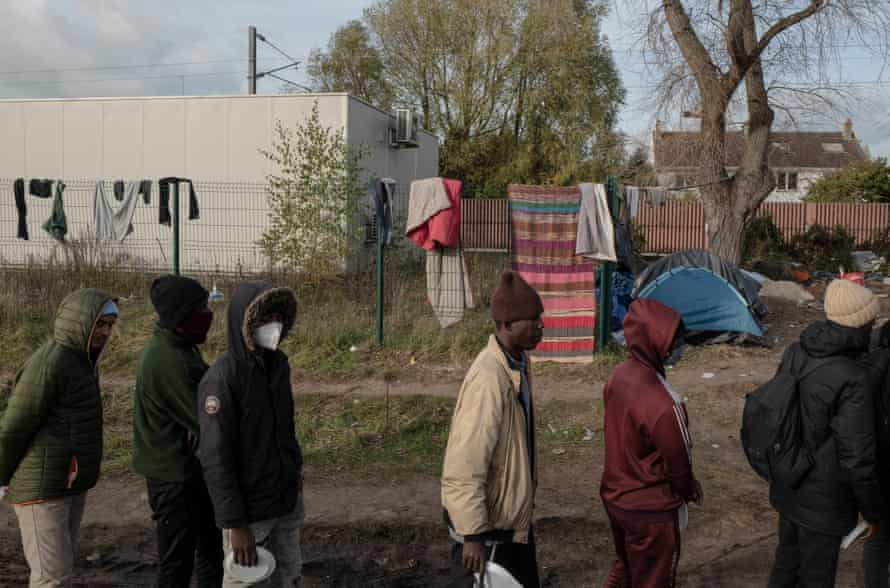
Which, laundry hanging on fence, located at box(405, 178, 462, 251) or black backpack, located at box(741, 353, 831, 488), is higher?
laundry hanging on fence, located at box(405, 178, 462, 251)

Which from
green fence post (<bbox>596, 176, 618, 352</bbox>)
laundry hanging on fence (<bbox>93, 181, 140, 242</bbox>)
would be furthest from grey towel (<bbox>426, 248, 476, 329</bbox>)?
laundry hanging on fence (<bbox>93, 181, 140, 242</bbox>)

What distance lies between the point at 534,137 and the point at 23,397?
30225 millimetres

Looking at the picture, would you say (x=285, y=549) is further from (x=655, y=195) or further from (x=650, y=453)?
(x=655, y=195)

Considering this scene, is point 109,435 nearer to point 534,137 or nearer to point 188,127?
point 188,127

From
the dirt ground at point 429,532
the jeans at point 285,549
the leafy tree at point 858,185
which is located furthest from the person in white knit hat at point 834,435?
the leafy tree at point 858,185

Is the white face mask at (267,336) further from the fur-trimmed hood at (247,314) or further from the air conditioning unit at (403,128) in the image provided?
the air conditioning unit at (403,128)

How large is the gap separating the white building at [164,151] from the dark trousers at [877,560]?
13.0m

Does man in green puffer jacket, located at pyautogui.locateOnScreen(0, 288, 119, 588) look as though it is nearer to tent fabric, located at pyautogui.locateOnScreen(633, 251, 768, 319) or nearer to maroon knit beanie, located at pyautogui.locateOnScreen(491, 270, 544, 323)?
maroon knit beanie, located at pyautogui.locateOnScreen(491, 270, 544, 323)

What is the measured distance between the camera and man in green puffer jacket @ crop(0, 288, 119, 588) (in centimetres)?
333

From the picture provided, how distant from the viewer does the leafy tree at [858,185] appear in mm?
29062

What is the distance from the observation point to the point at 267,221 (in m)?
15.1

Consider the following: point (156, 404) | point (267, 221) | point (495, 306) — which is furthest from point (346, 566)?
point (267, 221)

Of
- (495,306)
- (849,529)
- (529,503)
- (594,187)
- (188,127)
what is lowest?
(849,529)

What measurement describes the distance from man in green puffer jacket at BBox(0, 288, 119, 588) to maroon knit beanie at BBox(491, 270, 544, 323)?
1879mm
